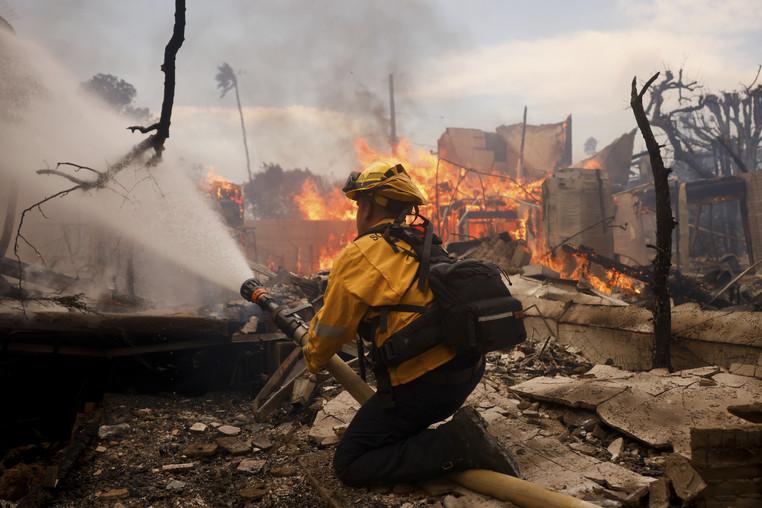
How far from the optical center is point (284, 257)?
2830 cm

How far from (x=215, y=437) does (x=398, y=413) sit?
228 cm

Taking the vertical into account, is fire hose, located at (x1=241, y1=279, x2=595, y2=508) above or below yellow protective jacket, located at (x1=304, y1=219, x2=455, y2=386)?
below

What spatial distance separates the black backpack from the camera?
286cm

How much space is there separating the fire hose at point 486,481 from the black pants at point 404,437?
18 cm

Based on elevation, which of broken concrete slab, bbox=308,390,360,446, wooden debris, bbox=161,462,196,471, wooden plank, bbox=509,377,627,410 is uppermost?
wooden plank, bbox=509,377,627,410

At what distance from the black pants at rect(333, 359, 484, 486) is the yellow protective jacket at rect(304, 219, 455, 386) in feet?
0.33

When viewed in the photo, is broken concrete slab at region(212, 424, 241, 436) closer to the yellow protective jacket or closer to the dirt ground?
the dirt ground

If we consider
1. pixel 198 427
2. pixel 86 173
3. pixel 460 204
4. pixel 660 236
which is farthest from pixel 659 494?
pixel 460 204

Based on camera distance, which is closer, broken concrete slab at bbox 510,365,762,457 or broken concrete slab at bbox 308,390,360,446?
broken concrete slab at bbox 510,365,762,457

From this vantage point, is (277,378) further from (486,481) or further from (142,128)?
(486,481)

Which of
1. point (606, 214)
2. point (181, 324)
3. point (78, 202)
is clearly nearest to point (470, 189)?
point (606, 214)

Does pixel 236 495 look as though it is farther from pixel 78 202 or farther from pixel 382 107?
pixel 382 107

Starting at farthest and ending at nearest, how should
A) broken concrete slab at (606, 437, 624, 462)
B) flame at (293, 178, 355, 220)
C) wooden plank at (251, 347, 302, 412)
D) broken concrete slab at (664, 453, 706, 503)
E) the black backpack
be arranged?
flame at (293, 178, 355, 220) < wooden plank at (251, 347, 302, 412) < broken concrete slab at (606, 437, 624, 462) < the black backpack < broken concrete slab at (664, 453, 706, 503)

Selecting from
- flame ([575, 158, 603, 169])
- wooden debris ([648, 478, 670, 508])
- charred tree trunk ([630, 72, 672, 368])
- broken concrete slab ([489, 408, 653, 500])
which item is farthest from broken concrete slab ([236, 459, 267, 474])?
flame ([575, 158, 603, 169])
